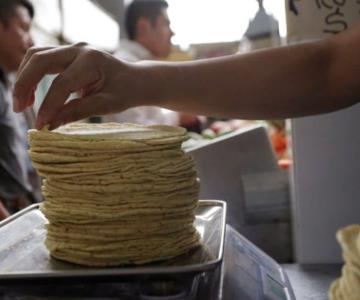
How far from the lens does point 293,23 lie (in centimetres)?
108

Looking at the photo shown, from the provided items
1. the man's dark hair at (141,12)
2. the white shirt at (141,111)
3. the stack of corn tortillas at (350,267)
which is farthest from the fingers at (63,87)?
the man's dark hair at (141,12)

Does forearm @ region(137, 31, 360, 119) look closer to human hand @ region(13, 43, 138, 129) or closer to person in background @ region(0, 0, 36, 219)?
human hand @ region(13, 43, 138, 129)

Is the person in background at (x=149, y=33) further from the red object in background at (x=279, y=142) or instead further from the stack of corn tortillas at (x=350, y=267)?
the stack of corn tortillas at (x=350, y=267)

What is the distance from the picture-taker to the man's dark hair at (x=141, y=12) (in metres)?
2.68

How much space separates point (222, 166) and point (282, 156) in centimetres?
66

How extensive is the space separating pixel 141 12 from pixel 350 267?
96.5 inches

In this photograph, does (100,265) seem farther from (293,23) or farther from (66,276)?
(293,23)

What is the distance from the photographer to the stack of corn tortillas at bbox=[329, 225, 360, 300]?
39cm

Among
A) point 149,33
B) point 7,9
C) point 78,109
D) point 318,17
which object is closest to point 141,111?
point 149,33

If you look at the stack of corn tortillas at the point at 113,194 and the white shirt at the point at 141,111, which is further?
the white shirt at the point at 141,111

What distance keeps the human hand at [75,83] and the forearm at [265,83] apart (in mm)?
80

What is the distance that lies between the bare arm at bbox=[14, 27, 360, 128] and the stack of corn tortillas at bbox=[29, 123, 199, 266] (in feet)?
0.21

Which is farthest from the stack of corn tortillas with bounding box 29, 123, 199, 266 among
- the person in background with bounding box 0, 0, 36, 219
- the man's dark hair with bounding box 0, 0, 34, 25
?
the man's dark hair with bounding box 0, 0, 34, 25

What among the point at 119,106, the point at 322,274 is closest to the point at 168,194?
the point at 119,106
